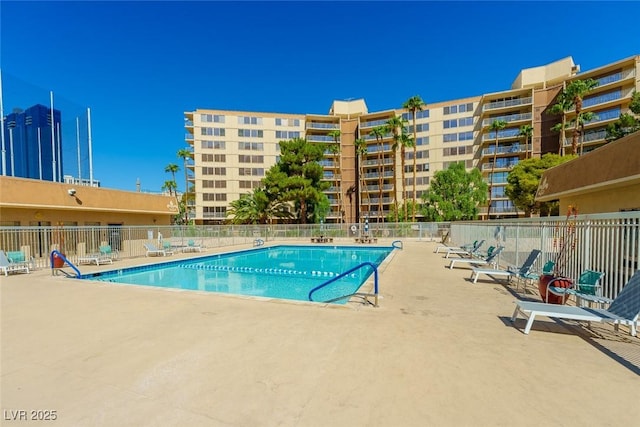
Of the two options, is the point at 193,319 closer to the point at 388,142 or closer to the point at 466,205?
the point at 466,205

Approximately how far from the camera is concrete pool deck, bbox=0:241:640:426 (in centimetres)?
266

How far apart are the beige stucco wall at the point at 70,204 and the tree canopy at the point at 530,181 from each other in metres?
36.7

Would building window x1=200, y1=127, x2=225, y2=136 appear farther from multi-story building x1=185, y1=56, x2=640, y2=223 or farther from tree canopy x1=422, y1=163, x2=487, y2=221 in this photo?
tree canopy x1=422, y1=163, x2=487, y2=221

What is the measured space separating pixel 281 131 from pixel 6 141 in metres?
36.8

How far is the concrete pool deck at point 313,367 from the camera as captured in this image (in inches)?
105

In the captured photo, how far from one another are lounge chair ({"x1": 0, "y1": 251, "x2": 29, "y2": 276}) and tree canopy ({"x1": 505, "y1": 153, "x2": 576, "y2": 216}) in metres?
39.6

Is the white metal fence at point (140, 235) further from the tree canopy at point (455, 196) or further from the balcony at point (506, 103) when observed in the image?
the balcony at point (506, 103)

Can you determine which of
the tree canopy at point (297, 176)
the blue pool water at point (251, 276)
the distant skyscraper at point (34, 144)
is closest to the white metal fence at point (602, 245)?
the blue pool water at point (251, 276)

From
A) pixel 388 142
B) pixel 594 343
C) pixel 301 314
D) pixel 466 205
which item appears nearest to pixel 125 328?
pixel 301 314

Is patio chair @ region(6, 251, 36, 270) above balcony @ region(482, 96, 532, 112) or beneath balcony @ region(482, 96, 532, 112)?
beneath

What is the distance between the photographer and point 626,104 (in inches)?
1463

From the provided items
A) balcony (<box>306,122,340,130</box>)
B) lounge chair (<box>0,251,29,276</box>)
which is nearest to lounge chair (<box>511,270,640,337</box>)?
lounge chair (<box>0,251,29,276</box>)

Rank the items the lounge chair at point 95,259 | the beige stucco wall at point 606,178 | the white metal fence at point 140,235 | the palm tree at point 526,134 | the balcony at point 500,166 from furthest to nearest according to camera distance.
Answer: the balcony at point 500,166
the palm tree at point 526,134
the lounge chair at point 95,259
the white metal fence at point 140,235
the beige stucco wall at point 606,178

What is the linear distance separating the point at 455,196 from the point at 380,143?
19.8 metres
